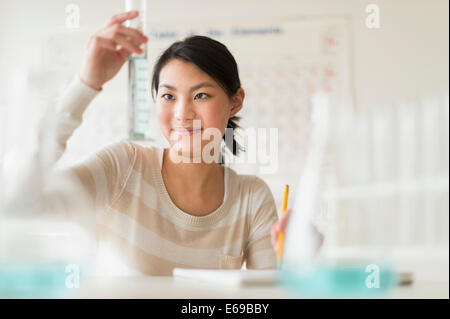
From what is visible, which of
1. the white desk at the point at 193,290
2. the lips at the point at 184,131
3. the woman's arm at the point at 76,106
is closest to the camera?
the white desk at the point at 193,290

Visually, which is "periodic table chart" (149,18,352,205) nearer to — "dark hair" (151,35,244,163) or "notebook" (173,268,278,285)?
"dark hair" (151,35,244,163)

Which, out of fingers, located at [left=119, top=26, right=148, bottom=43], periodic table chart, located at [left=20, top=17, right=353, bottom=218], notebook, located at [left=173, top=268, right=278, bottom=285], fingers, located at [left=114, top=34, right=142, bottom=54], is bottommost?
notebook, located at [left=173, top=268, right=278, bottom=285]

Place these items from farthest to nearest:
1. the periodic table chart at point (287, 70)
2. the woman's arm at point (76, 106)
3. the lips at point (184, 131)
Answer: the periodic table chart at point (287, 70)
the lips at point (184, 131)
the woman's arm at point (76, 106)

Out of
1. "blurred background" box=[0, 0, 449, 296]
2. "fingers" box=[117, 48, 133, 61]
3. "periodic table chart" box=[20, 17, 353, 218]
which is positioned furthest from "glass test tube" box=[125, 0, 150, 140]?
"periodic table chart" box=[20, 17, 353, 218]

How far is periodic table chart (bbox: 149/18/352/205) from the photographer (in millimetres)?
1855

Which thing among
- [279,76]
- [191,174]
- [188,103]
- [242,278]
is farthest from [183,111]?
[279,76]

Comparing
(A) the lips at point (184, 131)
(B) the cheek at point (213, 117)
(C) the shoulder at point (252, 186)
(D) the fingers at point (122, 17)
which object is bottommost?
(C) the shoulder at point (252, 186)

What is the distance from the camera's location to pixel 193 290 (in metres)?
0.35

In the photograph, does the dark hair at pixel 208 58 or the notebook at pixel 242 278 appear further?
the dark hair at pixel 208 58

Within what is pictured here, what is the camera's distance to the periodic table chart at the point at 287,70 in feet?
6.09

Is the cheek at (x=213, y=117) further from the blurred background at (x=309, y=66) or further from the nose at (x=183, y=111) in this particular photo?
the blurred background at (x=309, y=66)

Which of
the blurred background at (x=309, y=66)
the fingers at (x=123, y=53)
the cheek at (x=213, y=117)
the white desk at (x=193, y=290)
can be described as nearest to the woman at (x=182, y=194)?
the cheek at (x=213, y=117)

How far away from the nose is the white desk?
11.8 inches

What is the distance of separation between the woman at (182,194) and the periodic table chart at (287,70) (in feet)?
3.67
